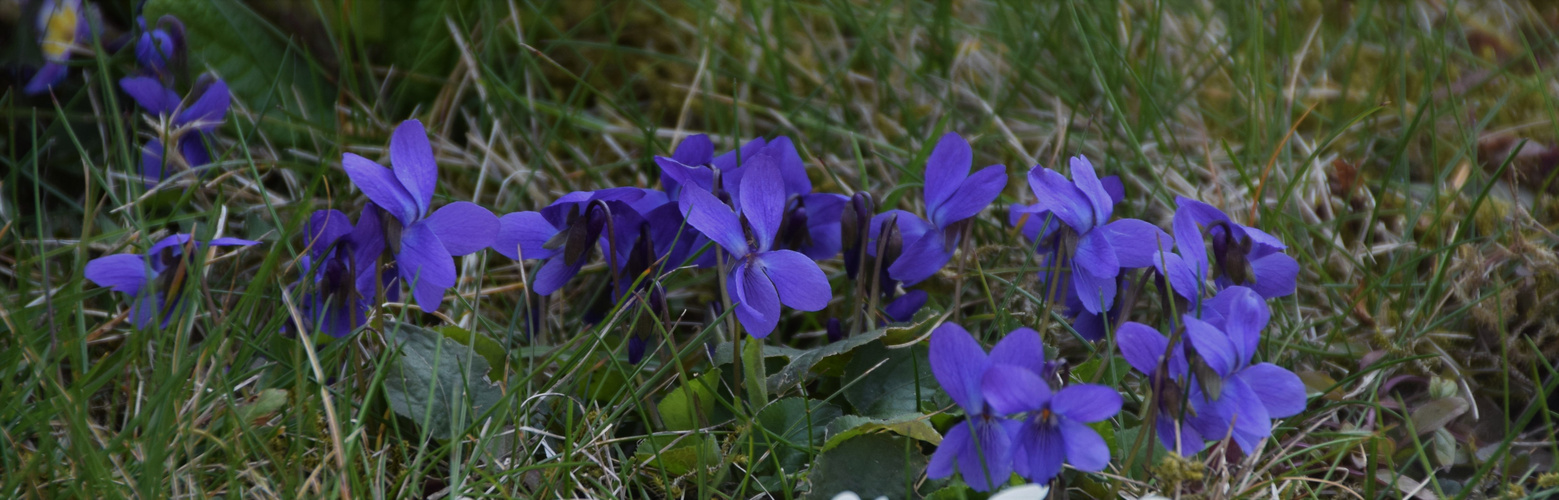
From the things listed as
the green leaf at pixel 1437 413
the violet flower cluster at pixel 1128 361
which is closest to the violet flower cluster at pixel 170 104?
the violet flower cluster at pixel 1128 361

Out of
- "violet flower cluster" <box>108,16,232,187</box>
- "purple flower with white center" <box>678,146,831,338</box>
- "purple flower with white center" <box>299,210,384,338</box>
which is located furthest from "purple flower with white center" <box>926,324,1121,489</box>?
"violet flower cluster" <box>108,16,232,187</box>

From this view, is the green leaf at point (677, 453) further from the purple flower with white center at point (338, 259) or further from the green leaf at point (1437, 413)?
the green leaf at point (1437, 413)

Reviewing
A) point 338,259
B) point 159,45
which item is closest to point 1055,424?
point 338,259

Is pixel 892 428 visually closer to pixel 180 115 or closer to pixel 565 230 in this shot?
pixel 565 230

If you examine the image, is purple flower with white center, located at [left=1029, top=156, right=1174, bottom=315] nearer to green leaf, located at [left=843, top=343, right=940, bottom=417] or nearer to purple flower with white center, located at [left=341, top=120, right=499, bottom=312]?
green leaf, located at [left=843, top=343, right=940, bottom=417]

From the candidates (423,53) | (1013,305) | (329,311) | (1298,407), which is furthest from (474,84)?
(1298,407)
